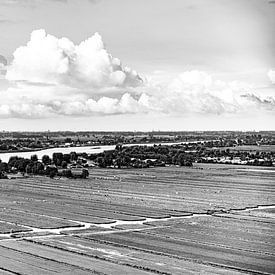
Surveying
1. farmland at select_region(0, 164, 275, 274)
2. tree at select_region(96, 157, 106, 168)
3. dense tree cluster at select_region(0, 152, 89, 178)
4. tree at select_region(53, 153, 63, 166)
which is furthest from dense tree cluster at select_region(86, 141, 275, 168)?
farmland at select_region(0, 164, 275, 274)

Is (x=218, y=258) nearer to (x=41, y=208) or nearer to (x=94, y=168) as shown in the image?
(x=41, y=208)

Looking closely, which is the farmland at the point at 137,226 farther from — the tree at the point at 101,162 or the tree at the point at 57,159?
the tree at the point at 101,162

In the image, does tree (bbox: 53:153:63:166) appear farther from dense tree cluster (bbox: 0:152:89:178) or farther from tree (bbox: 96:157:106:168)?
tree (bbox: 96:157:106:168)

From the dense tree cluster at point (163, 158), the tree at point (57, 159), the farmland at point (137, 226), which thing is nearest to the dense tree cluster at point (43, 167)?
the tree at point (57, 159)

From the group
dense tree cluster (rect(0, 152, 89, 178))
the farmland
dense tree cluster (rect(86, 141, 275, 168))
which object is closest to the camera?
the farmland

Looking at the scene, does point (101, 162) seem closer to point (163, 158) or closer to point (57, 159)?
point (57, 159)

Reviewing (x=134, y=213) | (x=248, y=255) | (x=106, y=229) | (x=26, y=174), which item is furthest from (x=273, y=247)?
(x=26, y=174)

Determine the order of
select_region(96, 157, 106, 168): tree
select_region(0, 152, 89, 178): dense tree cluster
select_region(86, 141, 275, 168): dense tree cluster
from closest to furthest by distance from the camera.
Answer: select_region(0, 152, 89, 178): dense tree cluster
select_region(96, 157, 106, 168): tree
select_region(86, 141, 275, 168): dense tree cluster

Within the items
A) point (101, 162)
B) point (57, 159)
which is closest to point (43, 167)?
point (57, 159)

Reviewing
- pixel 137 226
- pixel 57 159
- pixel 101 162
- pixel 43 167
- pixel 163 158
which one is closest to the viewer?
pixel 137 226
